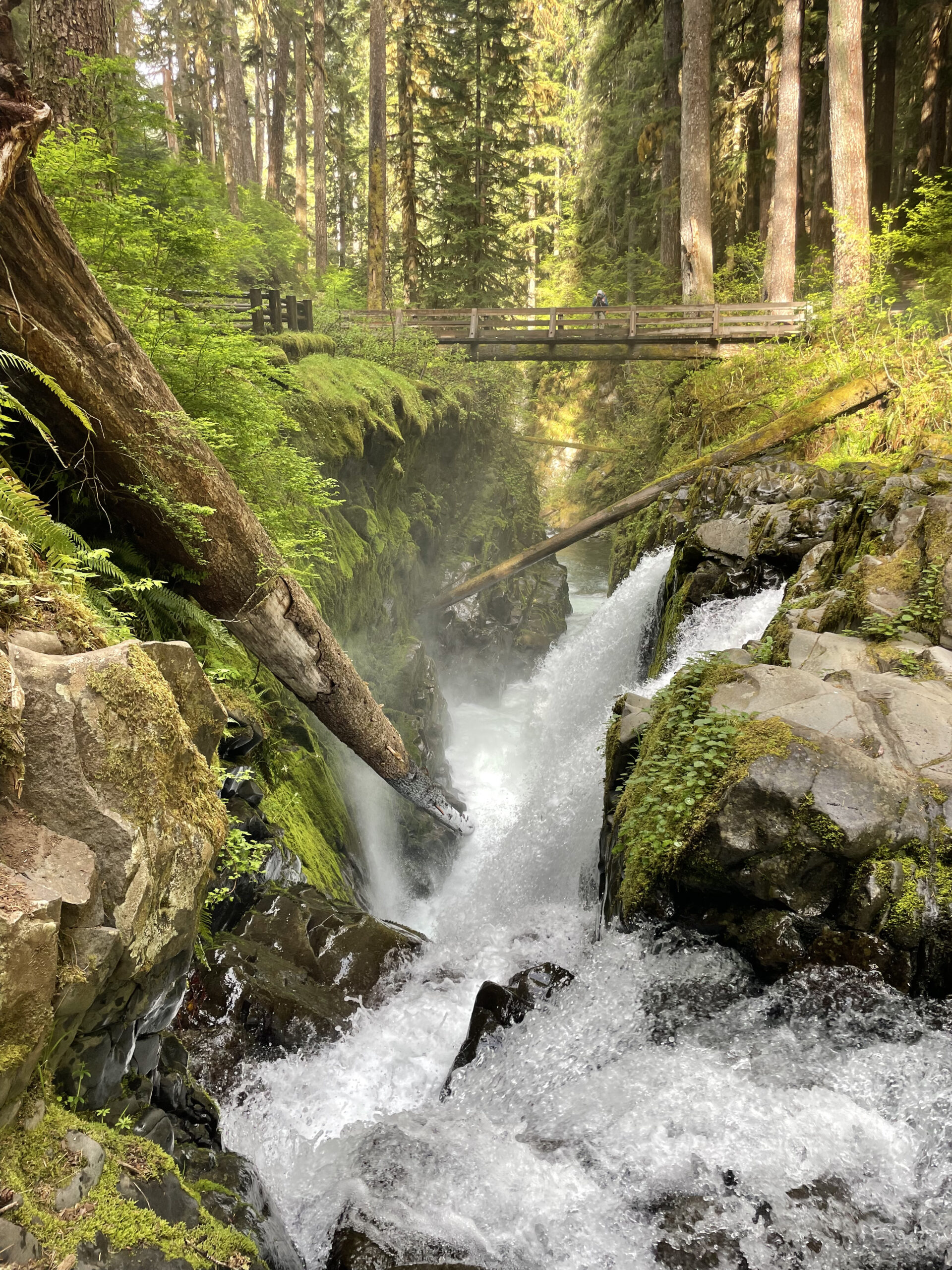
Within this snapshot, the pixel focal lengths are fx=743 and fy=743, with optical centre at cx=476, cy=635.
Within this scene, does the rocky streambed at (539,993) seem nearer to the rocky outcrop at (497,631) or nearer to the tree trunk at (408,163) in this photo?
the rocky outcrop at (497,631)

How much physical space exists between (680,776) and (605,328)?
48.0 ft

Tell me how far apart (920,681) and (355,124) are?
37515 millimetres

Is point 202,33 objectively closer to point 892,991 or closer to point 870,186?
point 870,186

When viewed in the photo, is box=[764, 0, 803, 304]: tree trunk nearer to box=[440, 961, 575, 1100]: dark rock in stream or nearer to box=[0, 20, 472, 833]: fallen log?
box=[0, 20, 472, 833]: fallen log

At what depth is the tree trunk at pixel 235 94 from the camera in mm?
19234

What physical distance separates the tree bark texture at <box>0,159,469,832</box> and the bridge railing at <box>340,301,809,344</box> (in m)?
12.4

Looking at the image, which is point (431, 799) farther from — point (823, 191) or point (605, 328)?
point (823, 191)

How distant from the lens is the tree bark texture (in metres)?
4.22

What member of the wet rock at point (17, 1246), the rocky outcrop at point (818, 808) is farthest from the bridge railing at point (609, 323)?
the wet rock at point (17, 1246)

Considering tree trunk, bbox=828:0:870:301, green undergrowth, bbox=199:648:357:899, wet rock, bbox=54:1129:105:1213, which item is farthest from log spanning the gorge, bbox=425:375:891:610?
wet rock, bbox=54:1129:105:1213

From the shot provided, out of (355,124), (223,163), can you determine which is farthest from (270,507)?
(355,124)

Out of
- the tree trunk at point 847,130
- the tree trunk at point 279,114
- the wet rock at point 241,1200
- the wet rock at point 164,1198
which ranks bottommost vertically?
the wet rock at point 241,1200

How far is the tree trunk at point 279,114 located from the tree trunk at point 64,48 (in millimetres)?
21982

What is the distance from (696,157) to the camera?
17.0 metres
